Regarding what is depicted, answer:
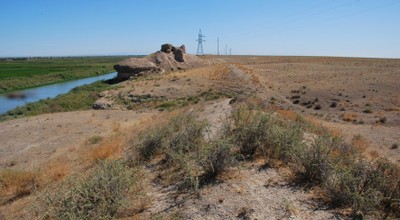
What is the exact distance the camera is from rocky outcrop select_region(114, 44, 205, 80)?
45969mm

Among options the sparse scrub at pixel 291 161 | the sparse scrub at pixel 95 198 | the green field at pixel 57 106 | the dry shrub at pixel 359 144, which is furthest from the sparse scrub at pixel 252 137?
A: the green field at pixel 57 106

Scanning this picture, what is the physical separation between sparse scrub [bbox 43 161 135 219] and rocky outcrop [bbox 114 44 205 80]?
130ft

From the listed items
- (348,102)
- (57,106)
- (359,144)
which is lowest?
(57,106)

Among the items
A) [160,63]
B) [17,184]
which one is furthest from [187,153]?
[160,63]

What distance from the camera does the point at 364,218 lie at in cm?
519

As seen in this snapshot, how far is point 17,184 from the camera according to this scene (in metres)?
9.23

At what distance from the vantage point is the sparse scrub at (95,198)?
5.67 m

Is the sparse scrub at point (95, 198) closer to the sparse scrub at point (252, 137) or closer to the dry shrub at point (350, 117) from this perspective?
the sparse scrub at point (252, 137)

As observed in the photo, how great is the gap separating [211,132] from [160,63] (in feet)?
131

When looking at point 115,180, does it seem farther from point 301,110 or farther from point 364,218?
point 301,110

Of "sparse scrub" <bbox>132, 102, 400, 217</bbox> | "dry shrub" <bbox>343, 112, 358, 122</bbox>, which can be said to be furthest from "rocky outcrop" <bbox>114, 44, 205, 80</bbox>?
"sparse scrub" <bbox>132, 102, 400, 217</bbox>

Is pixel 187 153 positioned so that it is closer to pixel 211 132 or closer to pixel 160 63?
pixel 211 132

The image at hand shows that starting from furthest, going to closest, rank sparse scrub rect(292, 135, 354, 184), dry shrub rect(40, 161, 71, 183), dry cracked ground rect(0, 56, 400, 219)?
dry shrub rect(40, 161, 71, 183)
sparse scrub rect(292, 135, 354, 184)
dry cracked ground rect(0, 56, 400, 219)

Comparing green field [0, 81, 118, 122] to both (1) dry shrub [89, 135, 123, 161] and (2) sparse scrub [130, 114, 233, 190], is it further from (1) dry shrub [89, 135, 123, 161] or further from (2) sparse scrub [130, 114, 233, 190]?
(2) sparse scrub [130, 114, 233, 190]
